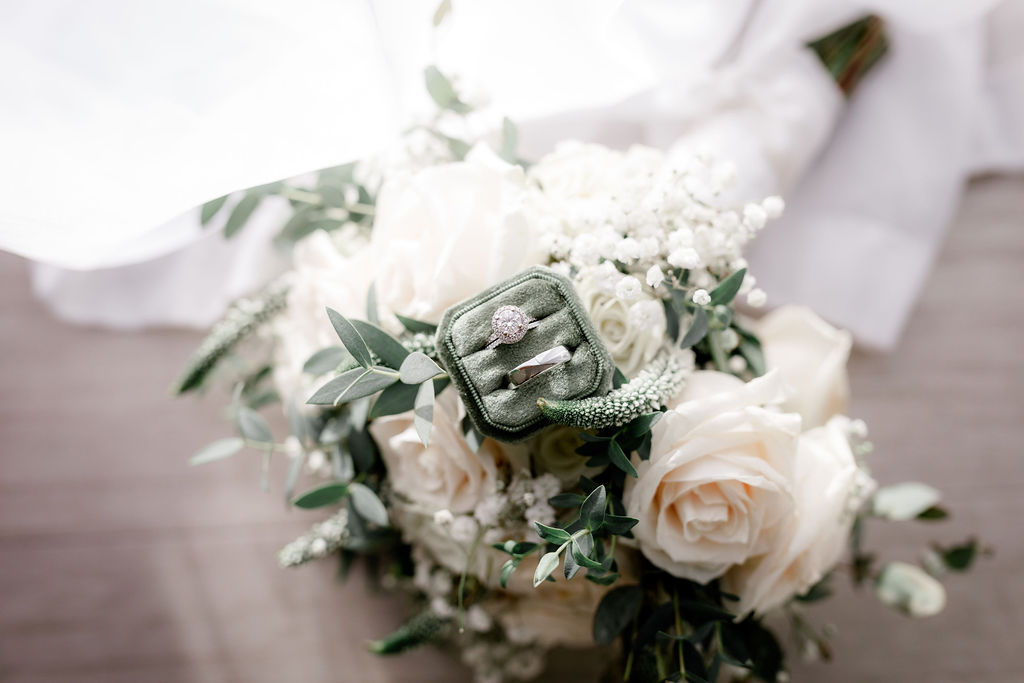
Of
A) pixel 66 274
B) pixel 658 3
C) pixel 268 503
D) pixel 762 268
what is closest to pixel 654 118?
pixel 658 3

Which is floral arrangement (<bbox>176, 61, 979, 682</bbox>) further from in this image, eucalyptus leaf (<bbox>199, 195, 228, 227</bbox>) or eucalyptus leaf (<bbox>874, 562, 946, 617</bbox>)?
eucalyptus leaf (<bbox>874, 562, 946, 617</bbox>)

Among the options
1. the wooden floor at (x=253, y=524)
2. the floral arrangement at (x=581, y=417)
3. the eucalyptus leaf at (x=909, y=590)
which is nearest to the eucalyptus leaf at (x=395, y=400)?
the floral arrangement at (x=581, y=417)

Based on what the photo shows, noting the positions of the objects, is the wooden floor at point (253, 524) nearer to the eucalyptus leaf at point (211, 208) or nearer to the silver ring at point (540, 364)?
the eucalyptus leaf at point (211, 208)

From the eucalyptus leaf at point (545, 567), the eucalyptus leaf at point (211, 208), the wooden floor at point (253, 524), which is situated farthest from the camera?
the wooden floor at point (253, 524)

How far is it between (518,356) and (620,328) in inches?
4.2

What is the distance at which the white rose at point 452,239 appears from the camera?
578mm

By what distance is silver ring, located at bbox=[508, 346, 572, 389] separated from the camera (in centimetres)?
52

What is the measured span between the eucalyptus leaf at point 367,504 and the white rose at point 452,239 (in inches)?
6.6

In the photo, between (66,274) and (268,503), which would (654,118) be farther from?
(66,274)

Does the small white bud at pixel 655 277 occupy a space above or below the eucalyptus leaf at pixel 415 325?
above

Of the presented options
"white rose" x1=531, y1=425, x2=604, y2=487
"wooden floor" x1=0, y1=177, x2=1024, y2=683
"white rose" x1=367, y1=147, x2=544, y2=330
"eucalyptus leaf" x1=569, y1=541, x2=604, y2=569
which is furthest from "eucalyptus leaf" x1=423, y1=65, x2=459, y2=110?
"wooden floor" x1=0, y1=177, x2=1024, y2=683

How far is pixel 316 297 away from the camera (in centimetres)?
69

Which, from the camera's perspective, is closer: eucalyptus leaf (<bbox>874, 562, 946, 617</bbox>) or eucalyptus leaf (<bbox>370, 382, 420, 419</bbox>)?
eucalyptus leaf (<bbox>370, 382, 420, 419</bbox>)

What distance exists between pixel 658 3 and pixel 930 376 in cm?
71
